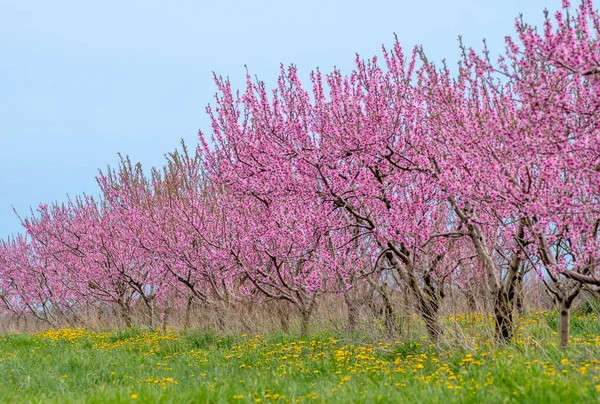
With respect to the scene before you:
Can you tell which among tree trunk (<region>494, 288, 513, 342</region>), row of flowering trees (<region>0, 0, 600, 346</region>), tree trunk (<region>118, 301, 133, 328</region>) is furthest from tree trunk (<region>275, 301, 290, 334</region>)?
tree trunk (<region>118, 301, 133, 328</region>)

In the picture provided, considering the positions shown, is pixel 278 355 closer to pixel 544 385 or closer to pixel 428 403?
pixel 428 403

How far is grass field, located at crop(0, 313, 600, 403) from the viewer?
185 inches

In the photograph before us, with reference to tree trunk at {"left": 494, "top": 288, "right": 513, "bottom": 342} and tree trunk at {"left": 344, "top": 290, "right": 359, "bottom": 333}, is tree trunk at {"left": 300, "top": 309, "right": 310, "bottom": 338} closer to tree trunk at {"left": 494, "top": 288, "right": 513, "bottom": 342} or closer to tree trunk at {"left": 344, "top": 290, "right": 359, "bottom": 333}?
tree trunk at {"left": 344, "top": 290, "right": 359, "bottom": 333}

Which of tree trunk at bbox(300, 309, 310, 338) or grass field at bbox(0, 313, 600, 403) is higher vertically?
tree trunk at bbox(300, 309, 310, 338)

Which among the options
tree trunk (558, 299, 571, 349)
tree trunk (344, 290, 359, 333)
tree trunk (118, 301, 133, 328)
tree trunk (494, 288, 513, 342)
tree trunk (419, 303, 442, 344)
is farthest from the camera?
tree trunk (118, 301, 133, 328)

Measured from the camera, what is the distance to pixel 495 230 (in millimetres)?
8703

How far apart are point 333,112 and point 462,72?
191cm

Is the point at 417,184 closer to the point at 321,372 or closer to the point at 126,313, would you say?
the point at 321,372

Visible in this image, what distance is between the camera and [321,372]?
658cm

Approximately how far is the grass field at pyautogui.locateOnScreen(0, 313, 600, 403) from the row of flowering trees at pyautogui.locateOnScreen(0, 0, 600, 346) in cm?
81

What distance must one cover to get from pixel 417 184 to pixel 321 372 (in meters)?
3.43

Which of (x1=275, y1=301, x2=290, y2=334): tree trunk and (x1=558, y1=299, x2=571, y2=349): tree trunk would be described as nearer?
(x1=558, y1=299, x2=571, y2=349): tree trunk

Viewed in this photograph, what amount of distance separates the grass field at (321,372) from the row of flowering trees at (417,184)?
811mm

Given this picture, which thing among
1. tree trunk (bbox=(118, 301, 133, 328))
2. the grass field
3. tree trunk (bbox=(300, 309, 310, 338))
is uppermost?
tree trunk (bbox=(118, 301, 133, 328))
